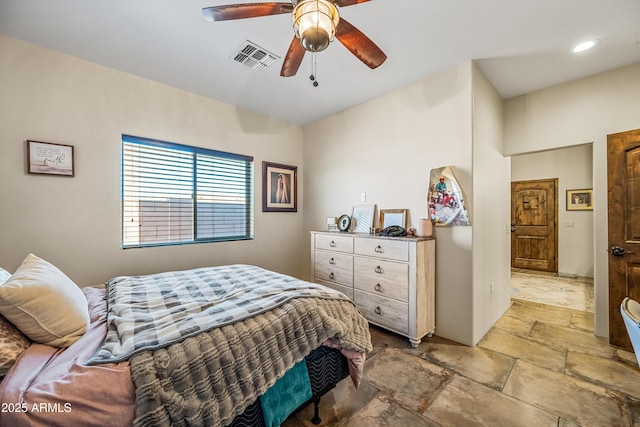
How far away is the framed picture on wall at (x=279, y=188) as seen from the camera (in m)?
3.69

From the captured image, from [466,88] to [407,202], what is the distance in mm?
1226

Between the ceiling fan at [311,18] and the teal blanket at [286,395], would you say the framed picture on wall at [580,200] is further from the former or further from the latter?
the teal blanket at [286,395]

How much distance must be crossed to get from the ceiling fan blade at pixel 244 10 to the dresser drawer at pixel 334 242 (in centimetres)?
212

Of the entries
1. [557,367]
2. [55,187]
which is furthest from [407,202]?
[55,187]

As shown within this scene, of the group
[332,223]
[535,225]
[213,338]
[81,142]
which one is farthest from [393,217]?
[535,225]

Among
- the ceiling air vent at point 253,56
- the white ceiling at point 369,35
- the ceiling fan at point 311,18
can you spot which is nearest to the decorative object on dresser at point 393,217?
the white ceiling at point 369,35

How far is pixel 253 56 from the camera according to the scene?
2320 mm

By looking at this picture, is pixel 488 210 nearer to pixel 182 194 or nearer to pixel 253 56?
pixel 253 56

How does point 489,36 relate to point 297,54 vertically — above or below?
above

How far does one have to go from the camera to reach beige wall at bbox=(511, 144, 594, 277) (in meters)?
4.85

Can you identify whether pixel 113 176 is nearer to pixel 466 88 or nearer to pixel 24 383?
pixel 24 383

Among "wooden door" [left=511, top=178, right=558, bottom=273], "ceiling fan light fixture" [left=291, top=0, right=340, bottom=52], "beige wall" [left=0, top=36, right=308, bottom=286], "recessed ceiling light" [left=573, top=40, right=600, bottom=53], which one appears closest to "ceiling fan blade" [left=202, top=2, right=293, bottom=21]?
"ceiling fan light fixture" [left=291, top=0, right=340, bottom=52]

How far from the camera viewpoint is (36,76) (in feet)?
7.07

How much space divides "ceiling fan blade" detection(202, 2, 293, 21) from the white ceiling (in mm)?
516
